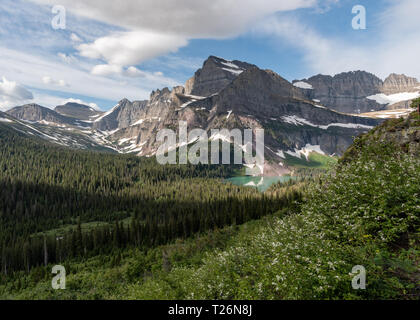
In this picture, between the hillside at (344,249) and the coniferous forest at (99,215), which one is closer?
the hillside at (344,249)

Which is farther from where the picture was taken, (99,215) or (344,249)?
(99,215)

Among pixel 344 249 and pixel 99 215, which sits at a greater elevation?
pixel 344 249

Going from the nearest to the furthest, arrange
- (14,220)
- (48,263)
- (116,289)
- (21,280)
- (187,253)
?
(116,289) → (187,253) → (21,280) → (48,263) → (14,220)

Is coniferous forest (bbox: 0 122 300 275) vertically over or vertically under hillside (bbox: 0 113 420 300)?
under

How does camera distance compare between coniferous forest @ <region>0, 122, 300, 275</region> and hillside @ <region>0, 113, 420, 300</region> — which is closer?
hillside @ <region>0, 113, 420, 300</region>

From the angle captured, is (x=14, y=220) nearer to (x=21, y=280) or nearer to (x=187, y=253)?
(x=21, y=280)

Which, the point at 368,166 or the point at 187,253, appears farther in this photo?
the point at 187,253

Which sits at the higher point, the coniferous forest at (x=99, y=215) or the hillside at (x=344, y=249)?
the hillside at (x=344, y=249)
